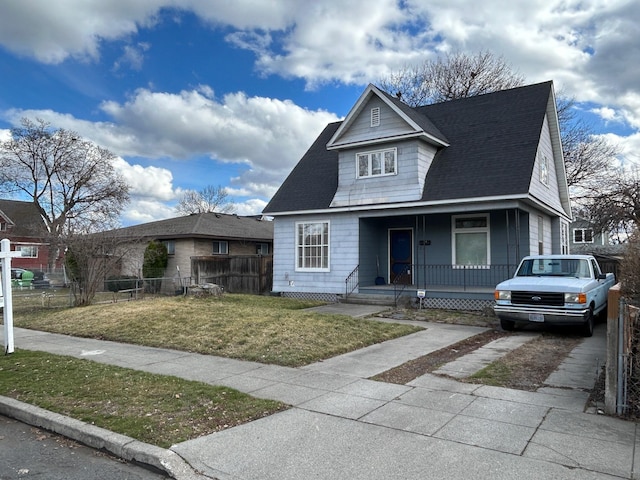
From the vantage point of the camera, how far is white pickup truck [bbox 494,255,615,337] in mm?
10188

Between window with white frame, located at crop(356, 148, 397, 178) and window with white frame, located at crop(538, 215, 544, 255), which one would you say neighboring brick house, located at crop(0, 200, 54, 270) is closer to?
window with white frame, located at crop(356, 148, 397, 178)

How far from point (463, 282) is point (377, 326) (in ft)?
21.3

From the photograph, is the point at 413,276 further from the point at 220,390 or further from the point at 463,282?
the point at 220,390

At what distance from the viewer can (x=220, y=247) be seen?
28672mm

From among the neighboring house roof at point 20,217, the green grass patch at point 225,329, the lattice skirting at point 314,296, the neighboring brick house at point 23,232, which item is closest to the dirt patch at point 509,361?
the green grass patch at point 225,329

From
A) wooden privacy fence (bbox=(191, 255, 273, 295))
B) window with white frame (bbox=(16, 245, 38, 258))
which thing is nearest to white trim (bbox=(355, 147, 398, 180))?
wooden privacy fence (bbox=(191, 255, 273, 295))

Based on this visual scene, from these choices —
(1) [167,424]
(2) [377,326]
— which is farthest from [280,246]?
(1) [167,424]

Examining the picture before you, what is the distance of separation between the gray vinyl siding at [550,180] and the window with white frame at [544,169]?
13cm

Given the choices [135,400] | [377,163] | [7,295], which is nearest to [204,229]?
[377,163]

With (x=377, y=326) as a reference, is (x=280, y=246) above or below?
above

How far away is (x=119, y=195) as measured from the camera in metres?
44.1

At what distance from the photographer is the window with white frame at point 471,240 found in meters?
16.5

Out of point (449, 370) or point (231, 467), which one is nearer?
point (231, 467)

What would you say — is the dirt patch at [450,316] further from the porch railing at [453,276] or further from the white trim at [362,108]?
the white trim at [362,108]
